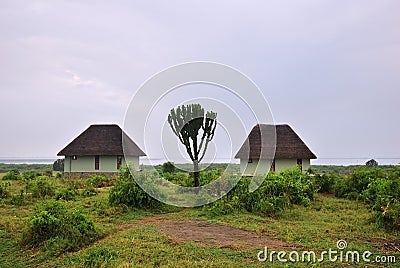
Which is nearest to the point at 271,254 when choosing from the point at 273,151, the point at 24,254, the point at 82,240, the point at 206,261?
the point at 206,261

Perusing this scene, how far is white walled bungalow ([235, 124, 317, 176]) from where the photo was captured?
2438 centimetres

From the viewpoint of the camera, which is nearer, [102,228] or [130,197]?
[102,228]

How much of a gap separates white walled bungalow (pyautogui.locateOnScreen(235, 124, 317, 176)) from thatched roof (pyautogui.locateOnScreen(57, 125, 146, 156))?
7853mm

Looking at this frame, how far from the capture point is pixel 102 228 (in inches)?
337

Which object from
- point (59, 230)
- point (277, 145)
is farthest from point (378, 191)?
point (277, 145)

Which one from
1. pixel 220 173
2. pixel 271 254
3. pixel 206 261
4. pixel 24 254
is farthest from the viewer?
pixel 220 173

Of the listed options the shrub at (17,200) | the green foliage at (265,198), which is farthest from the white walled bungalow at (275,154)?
the shrub at (17,200)

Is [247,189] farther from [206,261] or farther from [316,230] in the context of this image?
[206,261]

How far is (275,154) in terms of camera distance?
80.5 feet

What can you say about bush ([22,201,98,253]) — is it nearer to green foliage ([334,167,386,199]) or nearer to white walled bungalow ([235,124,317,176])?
green foliage ([334,167,386,199])

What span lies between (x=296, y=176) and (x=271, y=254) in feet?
26.0

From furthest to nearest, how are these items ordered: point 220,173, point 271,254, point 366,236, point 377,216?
point 220,173 < point 377,216 < point 366,236 < point 271,254

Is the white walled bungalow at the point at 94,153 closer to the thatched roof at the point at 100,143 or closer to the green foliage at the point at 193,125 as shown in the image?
the thatched roof at the point at 100,143

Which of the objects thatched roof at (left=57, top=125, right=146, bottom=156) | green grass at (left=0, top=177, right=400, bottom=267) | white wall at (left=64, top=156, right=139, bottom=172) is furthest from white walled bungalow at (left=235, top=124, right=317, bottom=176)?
green grass at (left=0, top=177, right=400, bottom=267)
